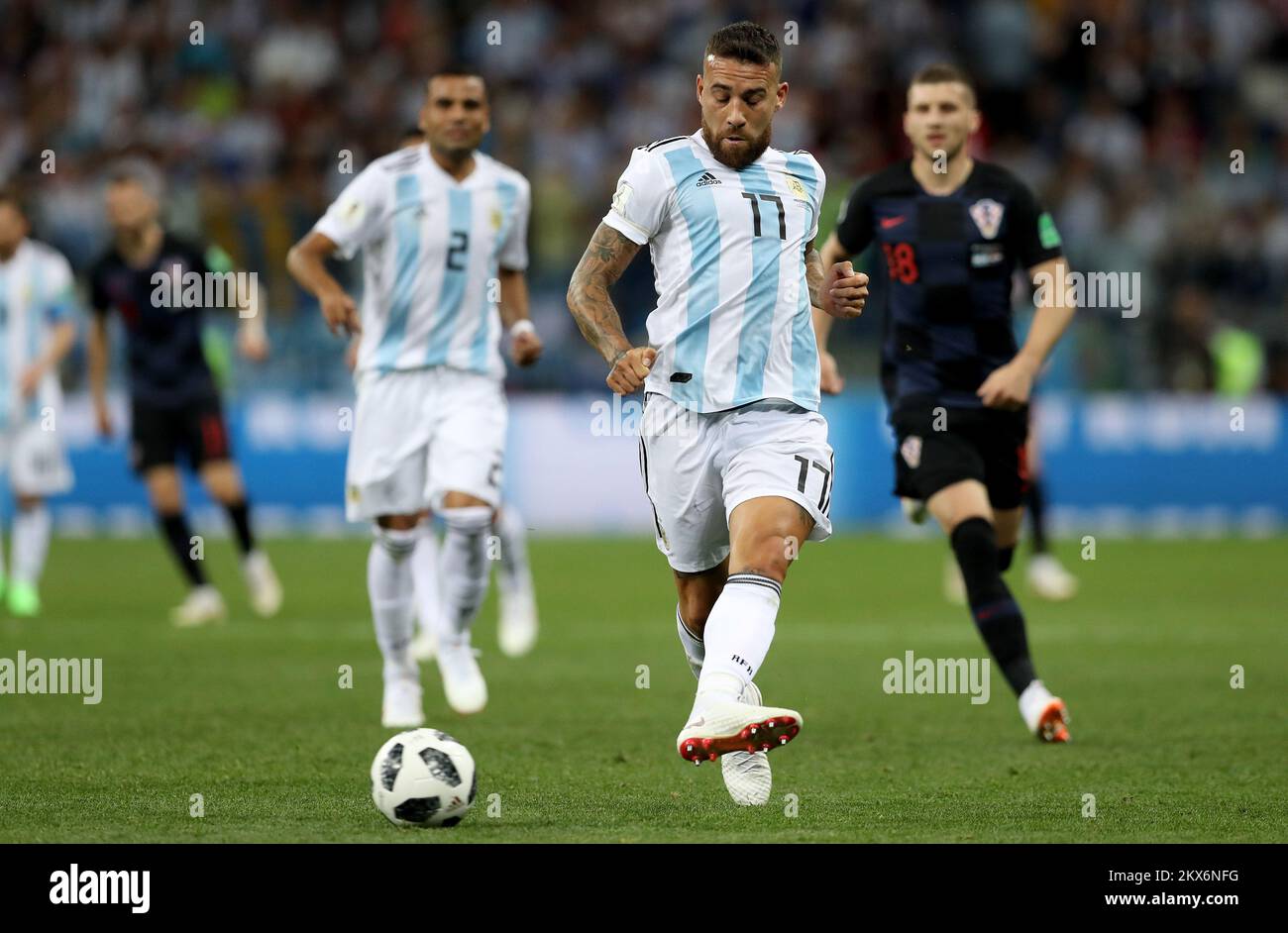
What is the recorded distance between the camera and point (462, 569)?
8.51m

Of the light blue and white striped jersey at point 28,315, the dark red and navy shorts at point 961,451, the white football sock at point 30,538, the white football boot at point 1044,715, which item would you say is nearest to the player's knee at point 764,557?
the white football boot at point 1044,715

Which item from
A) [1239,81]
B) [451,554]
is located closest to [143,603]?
[451,554]

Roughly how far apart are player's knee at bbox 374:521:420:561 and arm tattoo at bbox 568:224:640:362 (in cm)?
248

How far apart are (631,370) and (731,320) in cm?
61

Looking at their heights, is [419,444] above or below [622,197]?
below

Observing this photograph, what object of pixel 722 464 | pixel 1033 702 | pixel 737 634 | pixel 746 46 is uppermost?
pixel 746 46

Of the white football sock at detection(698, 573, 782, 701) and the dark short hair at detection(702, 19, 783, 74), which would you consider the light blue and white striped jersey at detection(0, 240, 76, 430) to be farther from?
the white football sock at detection(698, 573, 782, 701)

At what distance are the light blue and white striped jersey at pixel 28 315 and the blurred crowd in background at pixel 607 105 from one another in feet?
19.6

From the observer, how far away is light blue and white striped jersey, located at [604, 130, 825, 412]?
20.2 feet

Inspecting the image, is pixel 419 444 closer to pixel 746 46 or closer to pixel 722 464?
pixel 722 464

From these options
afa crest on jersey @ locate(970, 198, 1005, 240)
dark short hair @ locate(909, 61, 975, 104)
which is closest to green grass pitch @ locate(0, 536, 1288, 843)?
afa crest on jersey @ locate(970, 198, 1005, 240)

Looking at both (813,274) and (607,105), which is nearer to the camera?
(813,274)

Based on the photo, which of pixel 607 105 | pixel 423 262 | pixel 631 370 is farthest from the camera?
pixel 607 105

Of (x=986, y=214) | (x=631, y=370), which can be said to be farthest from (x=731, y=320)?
(x=986, y=214)
